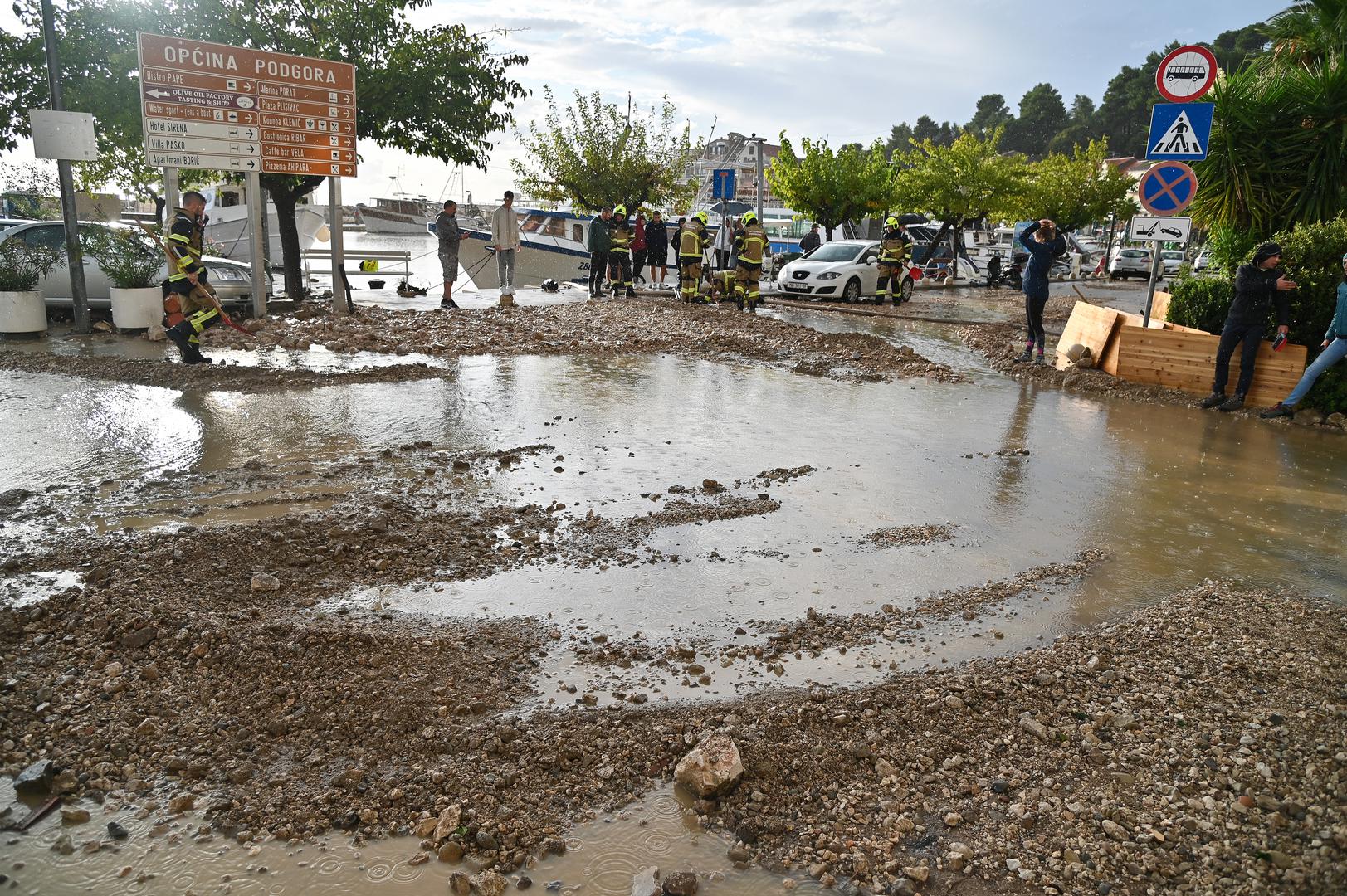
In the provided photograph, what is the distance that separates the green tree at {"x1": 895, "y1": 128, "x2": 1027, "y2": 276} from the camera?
106ft

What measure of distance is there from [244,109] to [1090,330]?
12.8m

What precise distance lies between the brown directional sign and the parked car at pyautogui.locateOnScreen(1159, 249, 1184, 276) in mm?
29270

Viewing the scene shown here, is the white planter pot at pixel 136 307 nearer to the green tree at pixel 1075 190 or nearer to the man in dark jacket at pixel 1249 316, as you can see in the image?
the man in dark jacket at pixel 1249 316

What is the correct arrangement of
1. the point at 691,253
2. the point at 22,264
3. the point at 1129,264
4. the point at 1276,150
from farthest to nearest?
1. the point at 1129,264
2. the point at 691,253
3. the point at 22,264
4. the point at 1276,150

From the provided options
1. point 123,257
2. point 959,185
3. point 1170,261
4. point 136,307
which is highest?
point 959,185

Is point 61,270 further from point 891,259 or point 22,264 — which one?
point 891,259

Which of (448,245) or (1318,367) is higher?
(448,245)

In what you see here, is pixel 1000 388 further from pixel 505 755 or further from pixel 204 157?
pixel 204 157

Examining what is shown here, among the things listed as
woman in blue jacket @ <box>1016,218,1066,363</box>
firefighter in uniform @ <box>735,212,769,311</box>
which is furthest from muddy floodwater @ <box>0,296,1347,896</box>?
firefighter in uniform @ <box>735,212,769,311</box>

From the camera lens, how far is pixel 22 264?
12281 millimetres

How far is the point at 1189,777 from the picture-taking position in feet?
10.5

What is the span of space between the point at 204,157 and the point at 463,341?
Answer: 5.17 metres

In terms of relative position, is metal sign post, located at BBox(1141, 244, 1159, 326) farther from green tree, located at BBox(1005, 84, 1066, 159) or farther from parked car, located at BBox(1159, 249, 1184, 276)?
green tree, located at BBox(1005, 84, 1066, 159)

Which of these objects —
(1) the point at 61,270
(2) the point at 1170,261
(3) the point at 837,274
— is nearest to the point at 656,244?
(3) the point at 837,274
